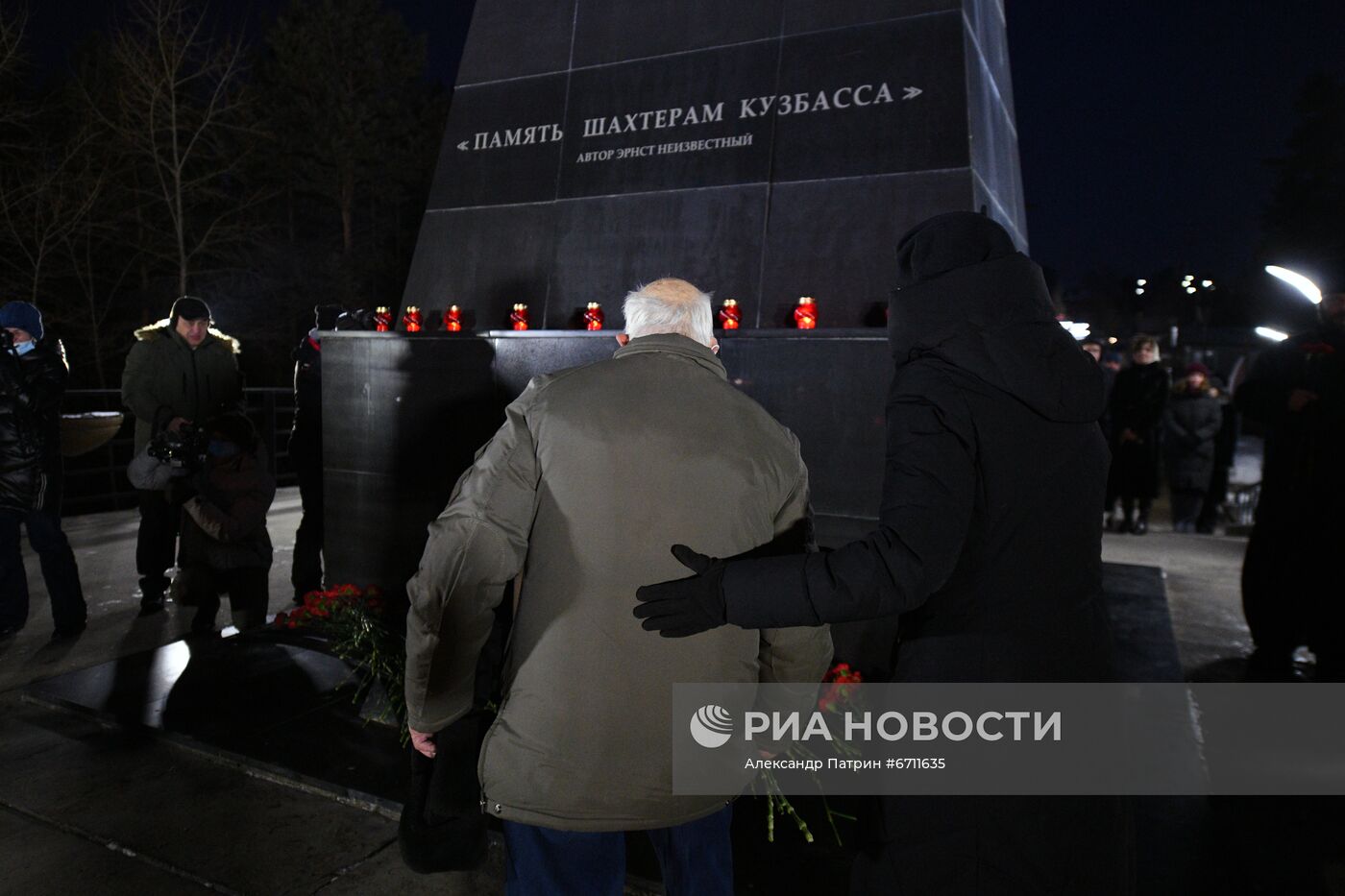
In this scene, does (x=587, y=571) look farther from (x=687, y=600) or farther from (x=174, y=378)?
(x=174, y=378)

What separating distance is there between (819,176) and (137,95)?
55.1 ft

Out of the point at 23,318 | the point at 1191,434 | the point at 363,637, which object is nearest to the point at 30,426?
the point at 23,318

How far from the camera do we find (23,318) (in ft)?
16.9

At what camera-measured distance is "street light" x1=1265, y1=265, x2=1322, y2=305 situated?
4.93 meters

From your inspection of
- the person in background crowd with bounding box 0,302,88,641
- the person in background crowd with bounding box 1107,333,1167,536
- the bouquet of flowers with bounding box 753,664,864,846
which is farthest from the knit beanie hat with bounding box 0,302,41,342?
the person in background crowd with bounding box 1107,333,1167,536

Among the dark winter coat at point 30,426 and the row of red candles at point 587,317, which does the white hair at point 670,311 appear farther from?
the dark winter coat at point 30,426

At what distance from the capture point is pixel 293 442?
630cm

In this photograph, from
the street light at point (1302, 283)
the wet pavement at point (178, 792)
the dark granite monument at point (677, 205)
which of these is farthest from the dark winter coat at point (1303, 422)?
the dark granite monument at point (677, 205)

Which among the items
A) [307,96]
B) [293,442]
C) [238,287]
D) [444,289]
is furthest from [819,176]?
[307,96]

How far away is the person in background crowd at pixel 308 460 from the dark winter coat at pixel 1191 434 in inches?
337

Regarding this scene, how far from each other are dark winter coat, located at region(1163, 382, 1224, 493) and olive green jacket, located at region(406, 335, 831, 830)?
9318mm

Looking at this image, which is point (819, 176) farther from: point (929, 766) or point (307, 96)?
point (307, 96)

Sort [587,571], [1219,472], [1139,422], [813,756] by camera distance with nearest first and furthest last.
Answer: [587,571], [813,756], [1139,422], [1219,472]

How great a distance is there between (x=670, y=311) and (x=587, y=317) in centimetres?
329
